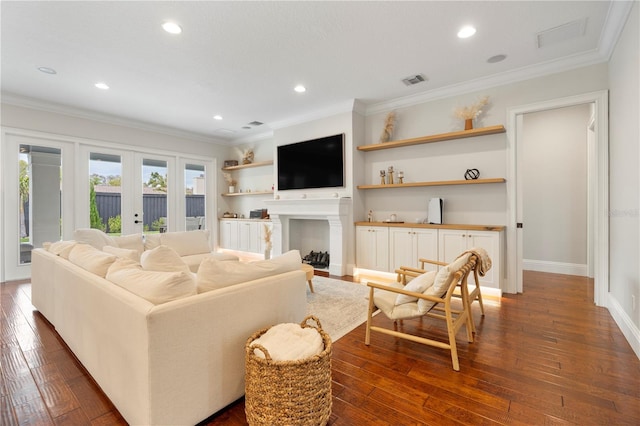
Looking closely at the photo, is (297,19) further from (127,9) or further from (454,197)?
(454,197)

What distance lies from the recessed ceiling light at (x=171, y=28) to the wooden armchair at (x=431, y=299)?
2.98 meters

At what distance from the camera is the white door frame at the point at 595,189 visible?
3307 millimetres

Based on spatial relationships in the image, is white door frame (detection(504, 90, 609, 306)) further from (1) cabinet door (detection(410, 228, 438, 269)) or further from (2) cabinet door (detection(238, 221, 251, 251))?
(2) cabinet door (detection(238, 221, 251, 251))

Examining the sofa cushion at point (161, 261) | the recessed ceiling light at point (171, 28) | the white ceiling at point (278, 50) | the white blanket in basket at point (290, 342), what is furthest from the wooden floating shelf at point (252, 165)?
the white blanket in basket at point (290, 342)

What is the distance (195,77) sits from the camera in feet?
13.0

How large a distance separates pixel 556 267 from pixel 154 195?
308 inches

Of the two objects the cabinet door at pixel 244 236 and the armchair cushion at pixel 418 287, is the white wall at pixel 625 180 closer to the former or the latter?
the armchair cushion at pixel 418 287

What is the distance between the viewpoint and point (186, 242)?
4.55m

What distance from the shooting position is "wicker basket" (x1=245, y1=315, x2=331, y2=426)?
1.41 metres

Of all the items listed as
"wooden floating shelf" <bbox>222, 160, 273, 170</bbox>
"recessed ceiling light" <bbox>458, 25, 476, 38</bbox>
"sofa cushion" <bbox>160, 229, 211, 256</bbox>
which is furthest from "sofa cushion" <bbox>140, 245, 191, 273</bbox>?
"wooden floating shelf" <bbox>222, 160, 273, 170</bbox>

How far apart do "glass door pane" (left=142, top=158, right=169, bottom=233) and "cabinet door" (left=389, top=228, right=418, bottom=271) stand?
4984mm

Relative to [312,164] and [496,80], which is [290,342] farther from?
[496,80]

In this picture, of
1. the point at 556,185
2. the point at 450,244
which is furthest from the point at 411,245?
the point at 556,185

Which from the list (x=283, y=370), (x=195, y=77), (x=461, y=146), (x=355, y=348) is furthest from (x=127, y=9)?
(x=461, y=146)
